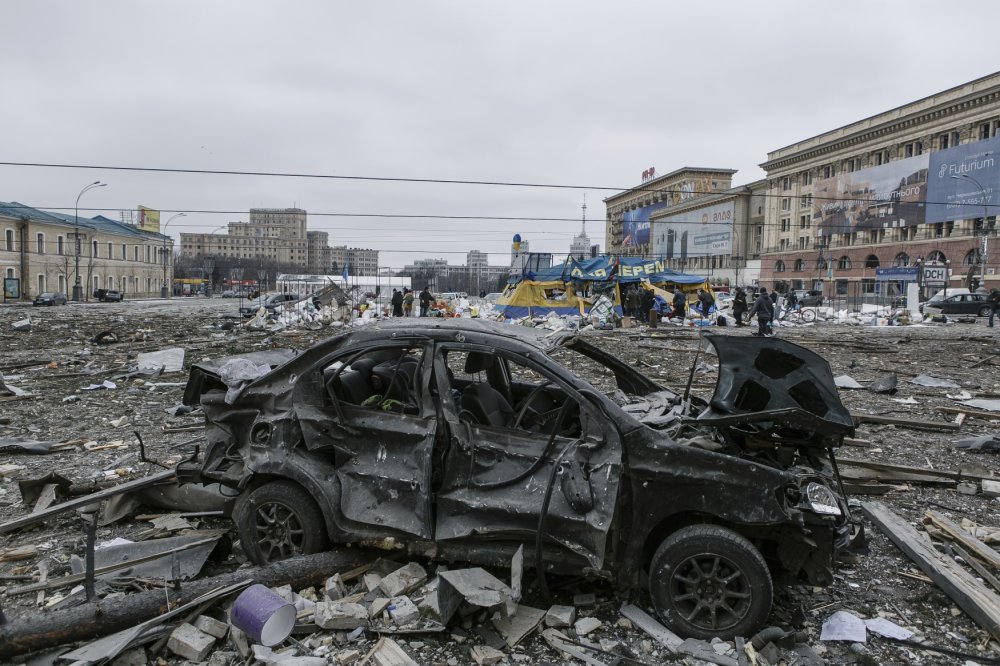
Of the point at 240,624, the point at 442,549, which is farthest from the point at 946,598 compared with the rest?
the point at 240,624

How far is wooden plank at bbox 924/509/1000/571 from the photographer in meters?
4.34

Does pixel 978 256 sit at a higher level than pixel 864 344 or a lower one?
higher

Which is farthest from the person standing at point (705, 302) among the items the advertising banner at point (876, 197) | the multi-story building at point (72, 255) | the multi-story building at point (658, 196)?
the multi-story building at point (658, 196)

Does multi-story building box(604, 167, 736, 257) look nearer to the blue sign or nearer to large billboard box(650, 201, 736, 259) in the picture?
large billboard box(650, 201, 736, 259)

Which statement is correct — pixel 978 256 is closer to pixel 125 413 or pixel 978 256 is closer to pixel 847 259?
pixel 847 259

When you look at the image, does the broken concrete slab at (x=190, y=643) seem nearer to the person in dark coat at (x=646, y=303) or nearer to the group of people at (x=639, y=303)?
the group of people at (x=639, y=303)

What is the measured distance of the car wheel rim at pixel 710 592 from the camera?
11.1ft

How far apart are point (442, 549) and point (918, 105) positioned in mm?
68148

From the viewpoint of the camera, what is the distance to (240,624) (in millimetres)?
3359

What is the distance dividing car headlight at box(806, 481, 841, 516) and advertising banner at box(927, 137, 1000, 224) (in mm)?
51925

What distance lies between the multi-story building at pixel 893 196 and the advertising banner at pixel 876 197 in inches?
3.7

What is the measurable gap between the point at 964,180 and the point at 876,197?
27.9 feet

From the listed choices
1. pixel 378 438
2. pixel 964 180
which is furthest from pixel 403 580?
pixel 964 180

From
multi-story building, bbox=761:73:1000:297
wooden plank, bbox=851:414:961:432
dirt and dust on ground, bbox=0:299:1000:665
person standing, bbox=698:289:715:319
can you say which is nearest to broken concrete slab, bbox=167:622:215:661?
dirt and dust on ground, bbox=0:299:1000:665
